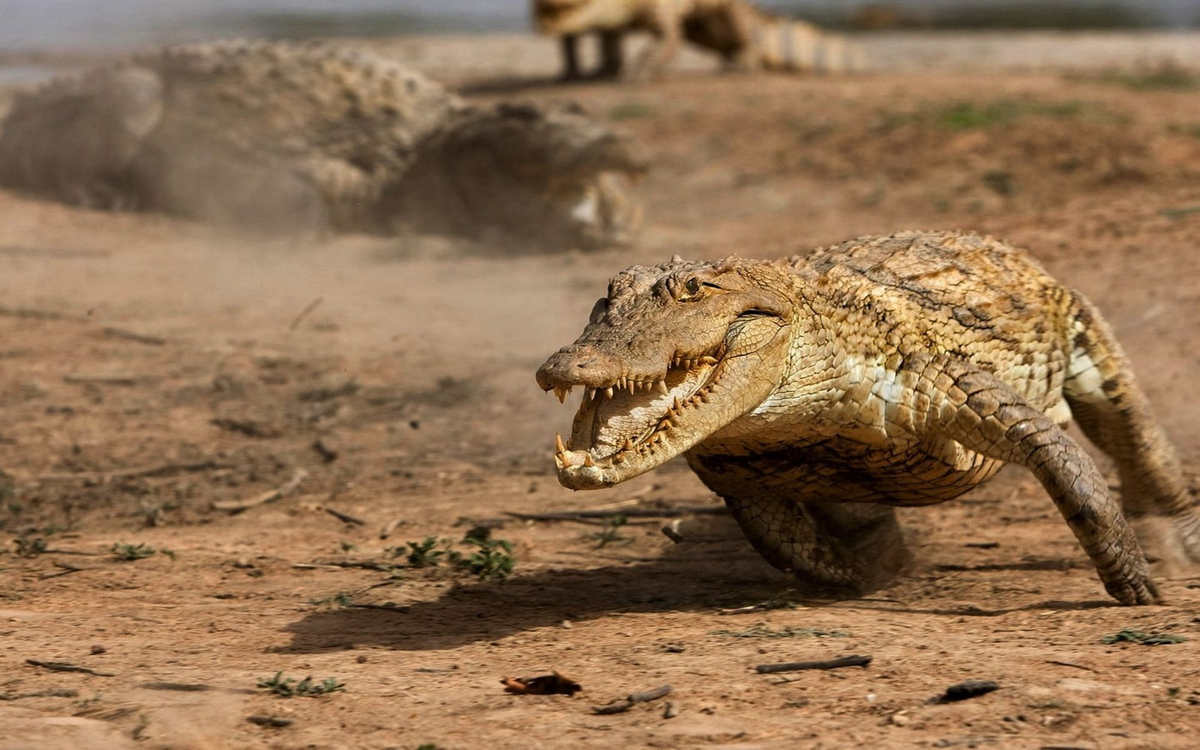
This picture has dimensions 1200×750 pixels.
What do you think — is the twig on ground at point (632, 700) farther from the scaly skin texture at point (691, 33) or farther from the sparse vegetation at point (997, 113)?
the scaly skin texture at point (691, 33)

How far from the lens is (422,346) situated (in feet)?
26.4

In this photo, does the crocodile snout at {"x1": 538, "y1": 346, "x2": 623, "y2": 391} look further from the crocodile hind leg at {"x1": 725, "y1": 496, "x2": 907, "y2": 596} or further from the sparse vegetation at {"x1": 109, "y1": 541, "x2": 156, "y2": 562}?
the sparse vegetation at {"x1": 109, "y1": 541, "x2": 156, "y2": 562}

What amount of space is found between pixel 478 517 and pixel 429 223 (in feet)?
20.7

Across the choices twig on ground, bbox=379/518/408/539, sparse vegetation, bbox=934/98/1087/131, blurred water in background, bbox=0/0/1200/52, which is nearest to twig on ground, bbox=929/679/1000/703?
twig on ground, bbox=379/518/408/539

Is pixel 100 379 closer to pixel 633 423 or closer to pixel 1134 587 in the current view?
pixel 633 423

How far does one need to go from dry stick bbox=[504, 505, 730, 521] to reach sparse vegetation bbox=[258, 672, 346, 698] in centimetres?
205

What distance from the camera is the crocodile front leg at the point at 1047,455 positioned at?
13.4ft

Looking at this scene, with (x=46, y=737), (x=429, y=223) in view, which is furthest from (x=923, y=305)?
(x=429, y=223)

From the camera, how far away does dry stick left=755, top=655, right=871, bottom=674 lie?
350 cm

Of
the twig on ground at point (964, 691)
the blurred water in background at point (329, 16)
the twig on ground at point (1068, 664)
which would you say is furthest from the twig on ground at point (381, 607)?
the blurred water in background at point (329, 16)

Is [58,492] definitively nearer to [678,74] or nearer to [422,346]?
[422,346]

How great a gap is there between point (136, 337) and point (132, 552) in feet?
11.5

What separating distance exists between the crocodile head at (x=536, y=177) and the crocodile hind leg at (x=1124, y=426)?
19.6ft

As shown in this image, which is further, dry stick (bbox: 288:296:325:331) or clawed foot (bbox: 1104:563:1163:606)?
dry stick (bbox: 288:296:325:331)
